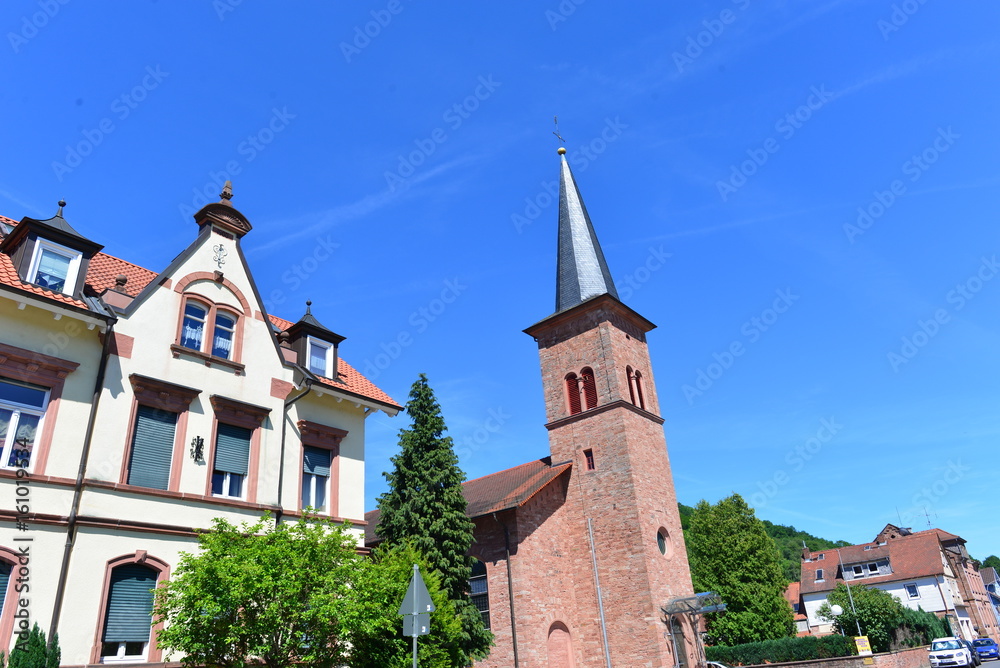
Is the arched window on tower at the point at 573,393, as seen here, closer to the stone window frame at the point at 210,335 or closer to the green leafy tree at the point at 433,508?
the green leafy tree at the point at 433,508

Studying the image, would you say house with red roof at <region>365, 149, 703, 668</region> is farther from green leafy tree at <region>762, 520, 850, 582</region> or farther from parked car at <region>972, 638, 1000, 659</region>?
green leafy tree at <region>762, 520, 850, 582</region>

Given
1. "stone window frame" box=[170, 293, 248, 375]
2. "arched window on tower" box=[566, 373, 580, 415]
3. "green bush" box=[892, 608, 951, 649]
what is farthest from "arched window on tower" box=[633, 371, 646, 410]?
"green bush" box=[892, 608, 951, 649]

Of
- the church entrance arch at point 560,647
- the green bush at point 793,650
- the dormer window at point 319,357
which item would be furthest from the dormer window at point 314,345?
the green bush at point 793,650

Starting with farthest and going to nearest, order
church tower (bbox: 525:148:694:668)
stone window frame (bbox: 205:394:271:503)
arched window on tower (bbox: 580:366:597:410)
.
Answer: arched window on tower (bbox: 580:366:597:410) → church tower (bbox: 525:148:694:668) → stone window frame (bbox: 205:394:271:503)

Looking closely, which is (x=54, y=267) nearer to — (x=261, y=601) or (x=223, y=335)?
(x=223, y=335)

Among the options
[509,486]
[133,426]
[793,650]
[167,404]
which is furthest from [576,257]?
[133,426]

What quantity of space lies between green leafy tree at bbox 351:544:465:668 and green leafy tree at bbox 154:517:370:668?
47 centimetres

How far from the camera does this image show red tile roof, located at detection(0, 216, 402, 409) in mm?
12711

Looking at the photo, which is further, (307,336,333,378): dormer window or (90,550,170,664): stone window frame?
(307,336,333,378): dormer window

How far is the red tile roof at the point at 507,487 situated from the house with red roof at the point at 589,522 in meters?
0.14

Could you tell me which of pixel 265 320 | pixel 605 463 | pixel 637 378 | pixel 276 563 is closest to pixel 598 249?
pixel 637 378

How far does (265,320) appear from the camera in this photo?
17266mm

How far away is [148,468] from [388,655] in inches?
275

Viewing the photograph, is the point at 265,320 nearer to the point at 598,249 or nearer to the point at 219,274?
the point at 219,274
